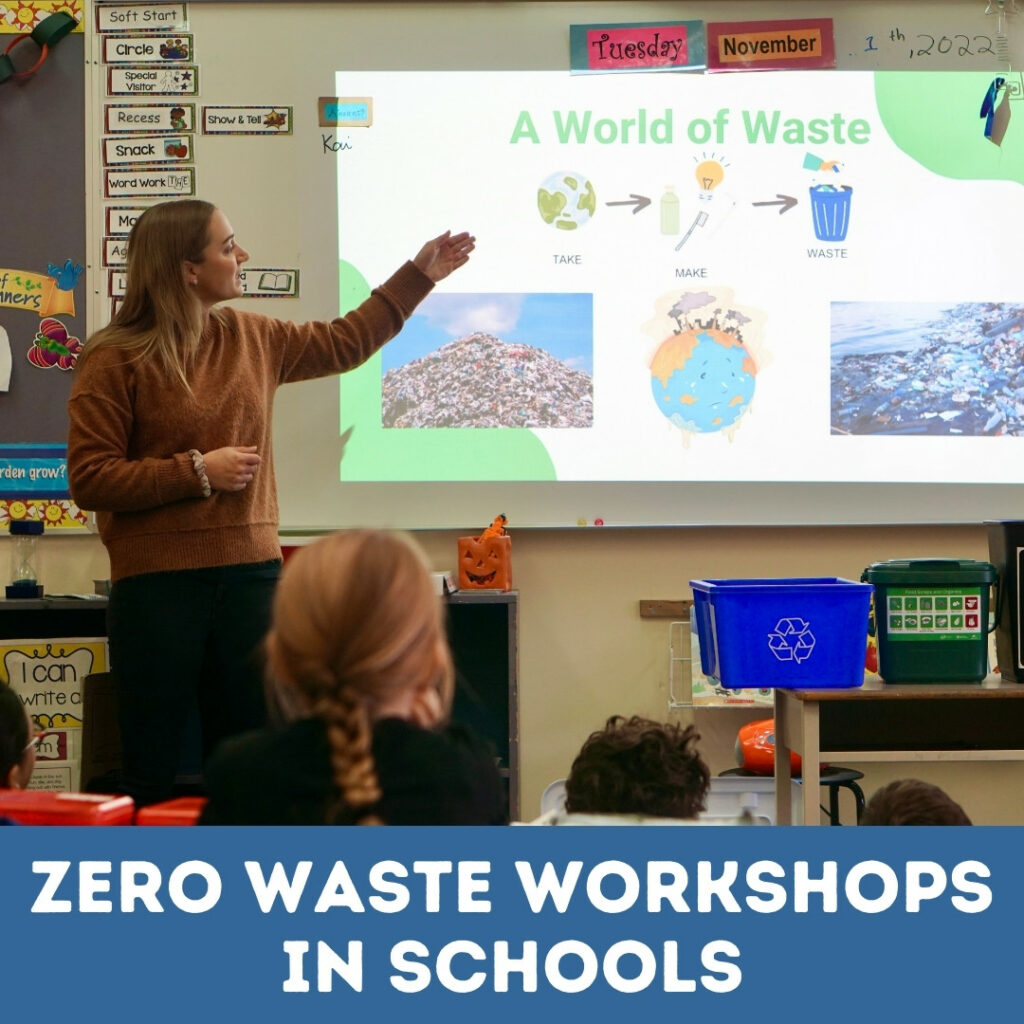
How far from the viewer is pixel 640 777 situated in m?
→ 1.94

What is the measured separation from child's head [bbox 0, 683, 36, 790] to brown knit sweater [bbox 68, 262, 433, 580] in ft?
1.32

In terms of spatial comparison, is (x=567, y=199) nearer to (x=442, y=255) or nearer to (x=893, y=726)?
(x=442, y=255)

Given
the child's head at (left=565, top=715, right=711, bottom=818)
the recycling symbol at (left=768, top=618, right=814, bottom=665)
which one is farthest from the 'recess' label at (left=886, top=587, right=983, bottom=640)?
the child's head at (left=565, top=715, right=711, bottom=818)

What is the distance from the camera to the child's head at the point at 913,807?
73.7 inches

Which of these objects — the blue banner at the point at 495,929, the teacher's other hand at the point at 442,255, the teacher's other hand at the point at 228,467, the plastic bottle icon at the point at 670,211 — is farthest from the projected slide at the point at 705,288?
the blue banner at the point at 495,929

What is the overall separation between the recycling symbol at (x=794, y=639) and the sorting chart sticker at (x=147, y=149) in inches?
81.2

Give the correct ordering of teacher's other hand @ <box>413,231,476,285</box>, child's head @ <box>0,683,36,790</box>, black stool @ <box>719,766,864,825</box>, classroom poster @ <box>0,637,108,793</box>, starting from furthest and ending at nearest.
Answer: classroom poster @ <box>0,637,108,793</box>
black stool @ <box>719,766,864,825</box>
teacher's other hand @ <box>413,231,476,285</box>
child's head @ <box>0,683,36,790</box>

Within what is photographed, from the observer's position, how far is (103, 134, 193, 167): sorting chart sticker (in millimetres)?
3451

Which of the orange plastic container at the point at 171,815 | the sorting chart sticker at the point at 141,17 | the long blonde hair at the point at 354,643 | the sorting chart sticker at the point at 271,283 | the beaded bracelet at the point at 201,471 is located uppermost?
the sorting chart sticker at the point at 141,17

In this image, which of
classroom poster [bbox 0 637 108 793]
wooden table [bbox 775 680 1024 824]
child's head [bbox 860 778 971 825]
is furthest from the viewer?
classroom poster [bbox 0 637 108 793]

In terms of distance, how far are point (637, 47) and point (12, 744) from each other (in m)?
2.39

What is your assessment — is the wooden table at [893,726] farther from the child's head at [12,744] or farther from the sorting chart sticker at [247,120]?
the sorting chart sticker at [247,120]

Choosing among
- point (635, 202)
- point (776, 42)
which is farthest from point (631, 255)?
point (776, 42)

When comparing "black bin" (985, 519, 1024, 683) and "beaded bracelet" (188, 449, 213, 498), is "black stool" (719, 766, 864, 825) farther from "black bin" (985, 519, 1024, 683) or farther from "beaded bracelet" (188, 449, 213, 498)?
"beaded bracelet" (188, 449, 213, 498)
